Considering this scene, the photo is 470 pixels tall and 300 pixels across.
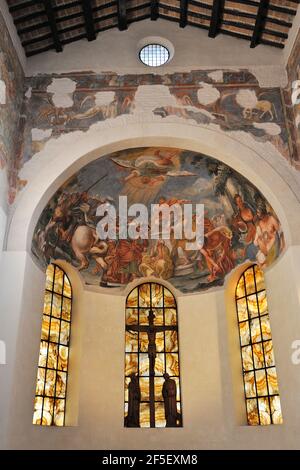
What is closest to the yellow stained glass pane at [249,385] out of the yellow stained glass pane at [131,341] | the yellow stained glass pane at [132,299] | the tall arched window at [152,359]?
the tall arched window at [152,359]

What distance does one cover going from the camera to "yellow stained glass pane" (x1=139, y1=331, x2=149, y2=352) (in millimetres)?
12719

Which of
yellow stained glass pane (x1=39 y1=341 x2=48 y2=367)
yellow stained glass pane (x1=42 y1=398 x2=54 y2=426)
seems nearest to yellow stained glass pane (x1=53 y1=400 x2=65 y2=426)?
yellow stained glass pane (x1=42 y1=398 x2=54 y2=426)

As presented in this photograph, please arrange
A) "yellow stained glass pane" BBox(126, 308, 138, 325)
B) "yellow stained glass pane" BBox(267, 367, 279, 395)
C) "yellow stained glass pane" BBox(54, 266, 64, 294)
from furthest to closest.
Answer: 1. "yellow stained glass pane" BBox(126, 308, 138, 325)
2. "yellow stained glass pane" BBox(54, 266, 64, 294)
3. "yellow stained glass pane" BBox(267, 367, 279, 395)

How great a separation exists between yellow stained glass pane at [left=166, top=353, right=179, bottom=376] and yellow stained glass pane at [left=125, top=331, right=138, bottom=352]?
88 centimetres

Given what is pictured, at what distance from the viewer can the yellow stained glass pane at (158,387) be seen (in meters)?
12.1

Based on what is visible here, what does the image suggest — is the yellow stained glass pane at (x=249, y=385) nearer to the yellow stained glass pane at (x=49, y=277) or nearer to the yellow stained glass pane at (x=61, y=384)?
the yellow stained glass pane at (x=61, y=384)

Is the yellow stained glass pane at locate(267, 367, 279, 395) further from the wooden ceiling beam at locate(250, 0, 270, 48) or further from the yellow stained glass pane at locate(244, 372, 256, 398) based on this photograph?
the wooden ceiling beam at locate(250, 0, 270, 48)

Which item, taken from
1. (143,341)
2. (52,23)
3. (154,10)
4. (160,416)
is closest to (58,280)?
(143,341)

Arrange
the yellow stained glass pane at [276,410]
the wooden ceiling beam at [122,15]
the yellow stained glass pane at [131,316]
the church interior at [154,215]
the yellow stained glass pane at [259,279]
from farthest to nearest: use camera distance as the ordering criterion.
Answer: the yellow stained glass pane at [131,316]
the yellow stained glass pane at [259,279]
the wooden ceiling beam at [122,15]
the yellow stained glass pane at [276,410]
the church interior at [154,215]

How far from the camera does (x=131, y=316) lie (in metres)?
13.1

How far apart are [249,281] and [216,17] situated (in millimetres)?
6535

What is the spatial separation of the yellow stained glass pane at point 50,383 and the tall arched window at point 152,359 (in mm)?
1869

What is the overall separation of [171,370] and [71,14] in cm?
905

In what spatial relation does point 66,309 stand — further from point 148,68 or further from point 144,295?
point 148,68
